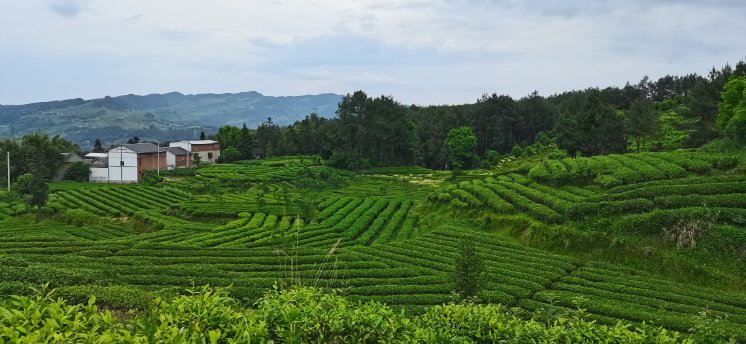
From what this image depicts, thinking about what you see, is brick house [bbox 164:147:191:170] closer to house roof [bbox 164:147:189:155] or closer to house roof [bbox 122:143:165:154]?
house roof [bbox 164:147:189:155]

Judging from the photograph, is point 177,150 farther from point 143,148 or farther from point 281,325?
point 281,325

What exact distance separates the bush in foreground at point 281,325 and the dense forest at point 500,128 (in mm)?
50437

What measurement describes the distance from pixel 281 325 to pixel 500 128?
283 feet

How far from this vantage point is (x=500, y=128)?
8775cm

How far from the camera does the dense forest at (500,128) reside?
188ft

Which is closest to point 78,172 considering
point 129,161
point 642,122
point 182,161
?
point 129,161

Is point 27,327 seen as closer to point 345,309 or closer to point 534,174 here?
point 345,309

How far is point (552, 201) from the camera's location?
106 ft

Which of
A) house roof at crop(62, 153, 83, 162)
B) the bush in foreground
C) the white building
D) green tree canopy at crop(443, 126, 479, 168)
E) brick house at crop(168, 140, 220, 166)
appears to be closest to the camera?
the bush in foreground

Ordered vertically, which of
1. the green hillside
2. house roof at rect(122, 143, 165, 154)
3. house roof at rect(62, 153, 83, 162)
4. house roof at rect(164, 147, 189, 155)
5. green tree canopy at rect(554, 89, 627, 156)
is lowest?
the green hillside

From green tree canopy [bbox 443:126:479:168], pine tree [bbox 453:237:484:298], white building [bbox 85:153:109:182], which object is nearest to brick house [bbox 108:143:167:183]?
white building [bbox 85:153:109:182]

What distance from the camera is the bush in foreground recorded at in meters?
4.89

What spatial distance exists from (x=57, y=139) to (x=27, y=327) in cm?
8636

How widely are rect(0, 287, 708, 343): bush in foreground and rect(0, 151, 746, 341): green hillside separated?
2338mm
